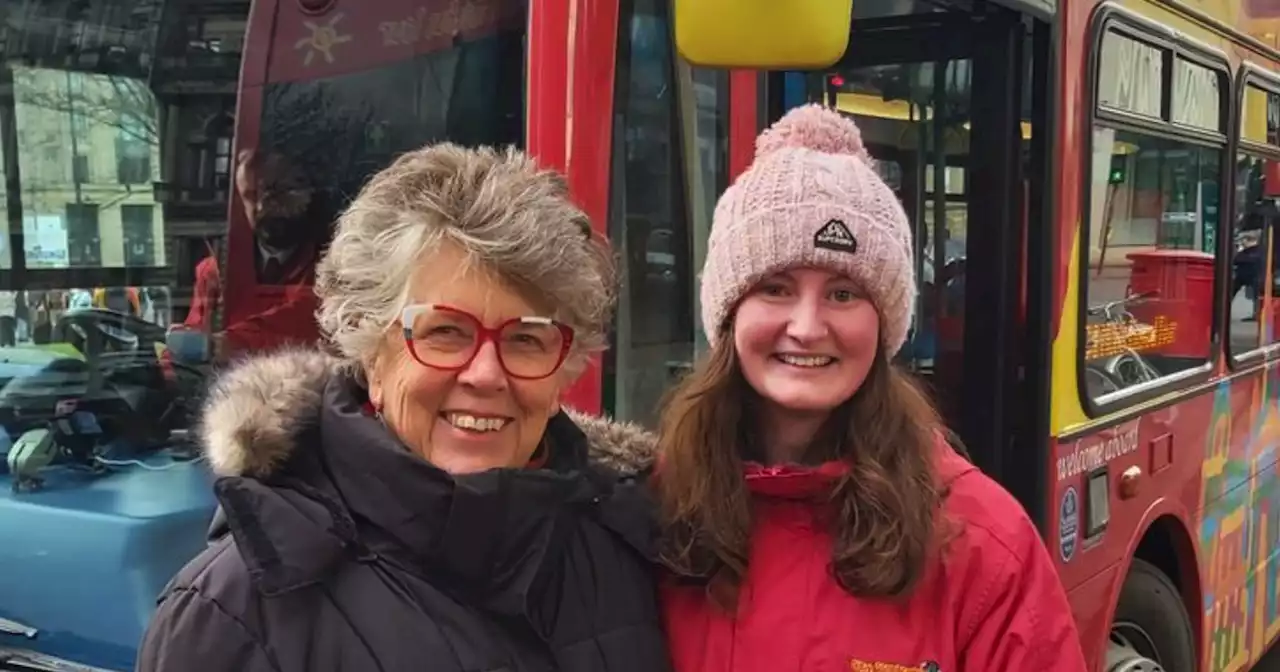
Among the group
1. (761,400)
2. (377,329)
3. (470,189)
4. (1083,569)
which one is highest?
(470,189)

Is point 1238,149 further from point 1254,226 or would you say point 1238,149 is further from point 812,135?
point 812,135

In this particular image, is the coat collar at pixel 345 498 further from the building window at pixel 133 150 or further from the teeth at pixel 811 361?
the building window at pixel 133 150

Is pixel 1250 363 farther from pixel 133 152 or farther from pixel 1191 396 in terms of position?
pixel 133 152

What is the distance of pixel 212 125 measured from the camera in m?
2.47

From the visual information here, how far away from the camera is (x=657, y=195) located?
252 cm

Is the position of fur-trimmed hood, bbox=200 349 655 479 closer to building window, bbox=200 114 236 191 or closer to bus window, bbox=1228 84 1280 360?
building window, bbox=200 114 236 191

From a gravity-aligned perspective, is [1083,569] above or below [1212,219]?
below

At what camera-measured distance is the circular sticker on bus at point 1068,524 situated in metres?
3.15

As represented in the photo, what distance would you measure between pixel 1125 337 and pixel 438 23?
2.07m

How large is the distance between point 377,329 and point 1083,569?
2.34m

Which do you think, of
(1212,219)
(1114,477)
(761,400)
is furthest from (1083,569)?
(761,400)

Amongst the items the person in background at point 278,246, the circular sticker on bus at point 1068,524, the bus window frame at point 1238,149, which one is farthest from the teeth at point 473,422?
the bus window frame at point 1238,149

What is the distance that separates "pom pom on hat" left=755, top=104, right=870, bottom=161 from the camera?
1.70 meters

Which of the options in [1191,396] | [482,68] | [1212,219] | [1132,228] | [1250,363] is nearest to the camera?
[482,68]
